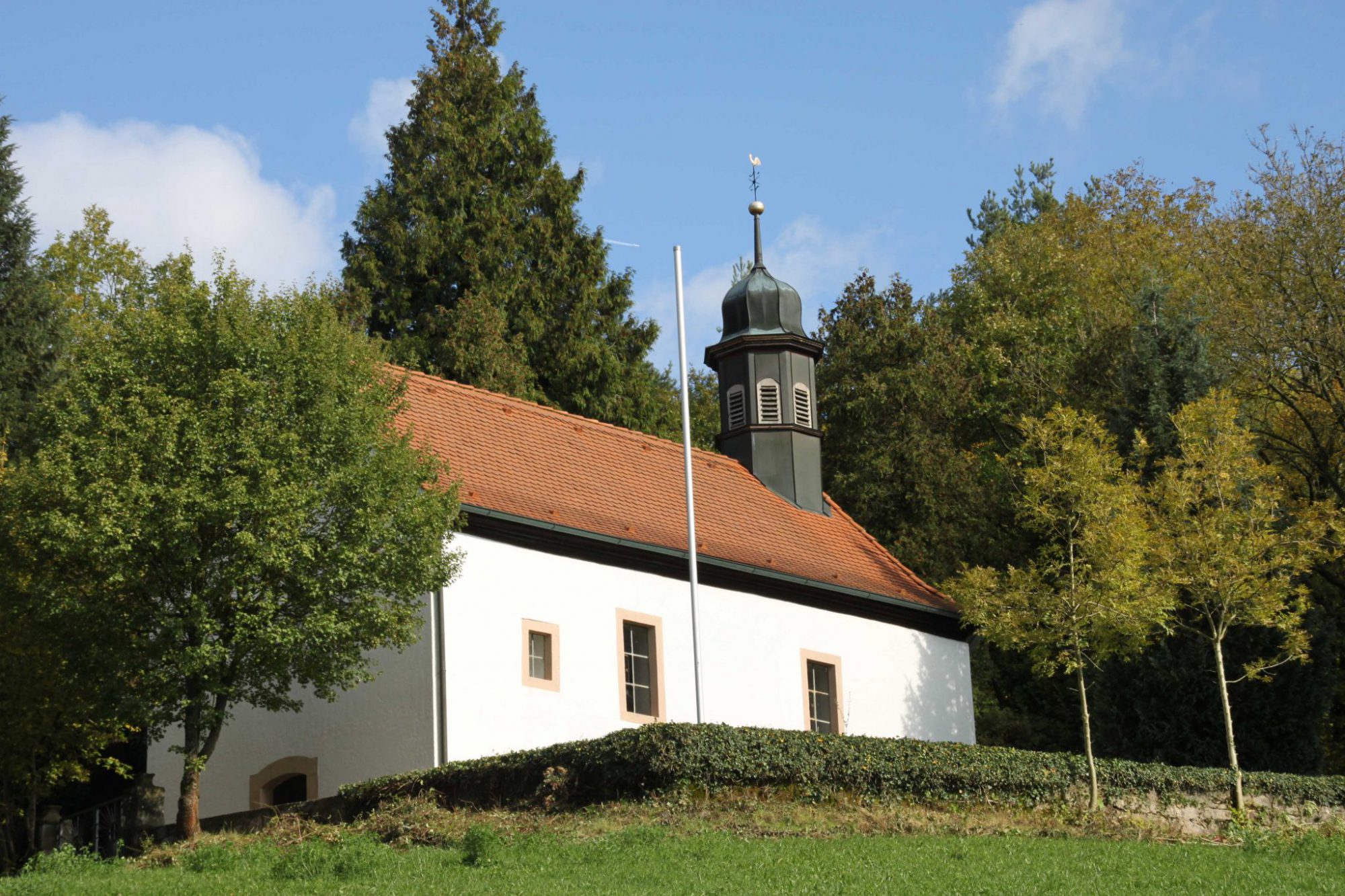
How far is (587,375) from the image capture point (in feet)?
120

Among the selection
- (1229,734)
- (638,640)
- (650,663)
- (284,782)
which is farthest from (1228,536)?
(284,782)

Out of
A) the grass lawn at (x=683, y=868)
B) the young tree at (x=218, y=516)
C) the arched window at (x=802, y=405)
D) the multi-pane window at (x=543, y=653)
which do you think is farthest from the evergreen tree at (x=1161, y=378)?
the young tree at (x=218, y=516)

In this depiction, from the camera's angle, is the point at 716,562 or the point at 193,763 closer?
the point at 193,763

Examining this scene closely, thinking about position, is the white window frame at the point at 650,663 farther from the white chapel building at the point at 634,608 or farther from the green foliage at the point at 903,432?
the green foliage at the point at 903,432

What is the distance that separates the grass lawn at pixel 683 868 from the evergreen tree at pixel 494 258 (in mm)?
21310

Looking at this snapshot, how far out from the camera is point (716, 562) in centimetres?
2156

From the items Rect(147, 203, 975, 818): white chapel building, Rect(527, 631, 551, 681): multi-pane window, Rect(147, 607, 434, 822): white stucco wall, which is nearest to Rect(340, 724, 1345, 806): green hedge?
Rect(147, 607, 434, 822): white stucco wall

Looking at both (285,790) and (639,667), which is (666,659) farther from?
(285,790)

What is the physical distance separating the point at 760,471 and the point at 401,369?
7.75 meters

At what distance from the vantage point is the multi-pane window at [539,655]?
19.2 m

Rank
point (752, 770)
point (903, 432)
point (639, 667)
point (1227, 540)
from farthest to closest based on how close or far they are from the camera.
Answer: point (903, 432) < point (1227, 540) < point (639, 667) < point (752, 770)

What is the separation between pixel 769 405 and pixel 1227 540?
845 cm

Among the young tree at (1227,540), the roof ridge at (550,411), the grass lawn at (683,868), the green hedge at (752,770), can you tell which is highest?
the roof ridge at (550,411)

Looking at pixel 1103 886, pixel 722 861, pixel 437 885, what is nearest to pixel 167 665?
pixel 437 885
